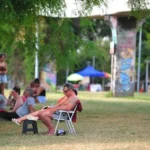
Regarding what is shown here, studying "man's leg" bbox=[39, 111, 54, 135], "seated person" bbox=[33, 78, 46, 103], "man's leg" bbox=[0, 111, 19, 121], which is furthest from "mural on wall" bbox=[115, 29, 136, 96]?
"man's leg" bbox=[39, 111, 54, 135]

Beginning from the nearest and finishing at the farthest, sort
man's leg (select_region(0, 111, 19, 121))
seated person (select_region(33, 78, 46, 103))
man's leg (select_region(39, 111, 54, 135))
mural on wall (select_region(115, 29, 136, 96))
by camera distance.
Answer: man's leg (select_region(39, 111, 54, 135)), man's leg (select_region(0, 111, 19, 121)), seated person (select_region(33, 78, 46, 103)), mural on wall (select_region(115, 29, 136, 96))

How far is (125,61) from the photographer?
120 ft

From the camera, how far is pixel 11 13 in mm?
14539

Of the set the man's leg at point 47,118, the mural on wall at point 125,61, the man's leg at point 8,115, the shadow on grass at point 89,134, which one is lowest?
the shadow on grass at point 89,134

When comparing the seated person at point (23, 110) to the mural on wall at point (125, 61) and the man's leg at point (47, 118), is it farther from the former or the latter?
the mural on wall at point (125, 61)

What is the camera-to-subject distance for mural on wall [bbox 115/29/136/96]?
36.2 m

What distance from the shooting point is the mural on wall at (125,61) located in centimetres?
3622

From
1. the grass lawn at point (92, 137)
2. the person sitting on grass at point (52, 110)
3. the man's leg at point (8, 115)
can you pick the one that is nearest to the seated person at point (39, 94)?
the grass lawn at point (92, 137)

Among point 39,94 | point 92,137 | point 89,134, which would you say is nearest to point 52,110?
point 89,134

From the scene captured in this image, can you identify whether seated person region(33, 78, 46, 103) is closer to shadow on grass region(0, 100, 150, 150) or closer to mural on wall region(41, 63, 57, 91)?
shadow on grass region(0, 100, 150, 150)

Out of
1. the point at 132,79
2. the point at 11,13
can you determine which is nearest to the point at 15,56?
the point at 132,79

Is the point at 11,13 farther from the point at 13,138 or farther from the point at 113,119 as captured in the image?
the point at 113,119

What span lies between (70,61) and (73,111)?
11420 millimetres

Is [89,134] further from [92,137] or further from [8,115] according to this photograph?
[8,115]
